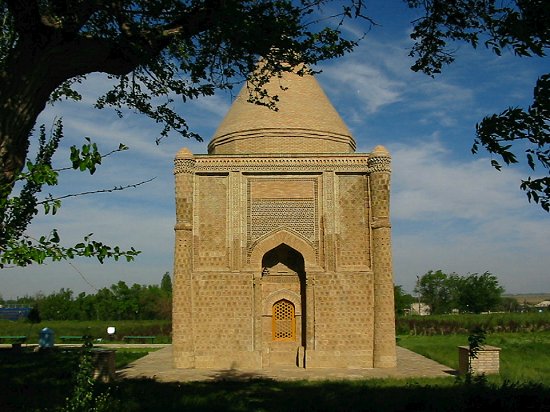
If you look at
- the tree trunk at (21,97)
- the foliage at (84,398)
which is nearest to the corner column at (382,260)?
the foliage at (84,398)

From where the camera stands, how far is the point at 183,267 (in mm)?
13516

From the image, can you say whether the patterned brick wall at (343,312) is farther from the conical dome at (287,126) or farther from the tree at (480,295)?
the tree at (480,295)

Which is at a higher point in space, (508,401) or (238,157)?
(238,157)

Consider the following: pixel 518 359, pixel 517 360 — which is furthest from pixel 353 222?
pixel 518 359

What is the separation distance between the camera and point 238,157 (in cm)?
1430

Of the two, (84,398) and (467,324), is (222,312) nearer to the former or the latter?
(84,398)

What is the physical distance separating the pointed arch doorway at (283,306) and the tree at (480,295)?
4282 cm

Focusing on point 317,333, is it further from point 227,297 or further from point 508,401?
point 508,401

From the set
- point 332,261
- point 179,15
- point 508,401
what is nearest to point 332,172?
point 332,261

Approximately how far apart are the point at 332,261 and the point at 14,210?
10929 millimetres

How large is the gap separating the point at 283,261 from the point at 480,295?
141 ft

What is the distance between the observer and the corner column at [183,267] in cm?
1336

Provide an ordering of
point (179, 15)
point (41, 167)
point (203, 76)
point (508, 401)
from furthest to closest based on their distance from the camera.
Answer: point (508, 401)
point (203, 76)
point (179, 15)
point (41, 167)

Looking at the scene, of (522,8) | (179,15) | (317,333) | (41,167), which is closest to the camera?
(41,167)
